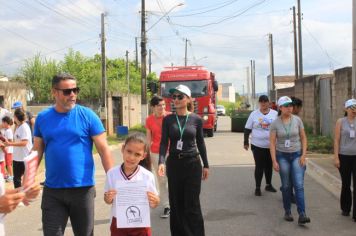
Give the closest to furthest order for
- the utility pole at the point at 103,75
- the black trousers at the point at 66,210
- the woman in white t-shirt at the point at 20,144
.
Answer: the black trousers at the point at 66,210 → the woman in white t-shirt at the point at 20,144 → the utility pole at the point at 103,75

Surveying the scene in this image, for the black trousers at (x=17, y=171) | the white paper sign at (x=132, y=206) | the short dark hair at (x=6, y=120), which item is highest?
the short dark hair at (x=6, y=120)

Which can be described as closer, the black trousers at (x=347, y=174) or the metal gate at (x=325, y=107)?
the black trousers at (x=347, y=174)

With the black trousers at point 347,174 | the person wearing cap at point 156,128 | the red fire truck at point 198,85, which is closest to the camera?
the black trousers at point 347,174

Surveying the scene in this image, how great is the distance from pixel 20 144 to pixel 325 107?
14.9 m

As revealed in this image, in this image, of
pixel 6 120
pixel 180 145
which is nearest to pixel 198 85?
pixel 6 120

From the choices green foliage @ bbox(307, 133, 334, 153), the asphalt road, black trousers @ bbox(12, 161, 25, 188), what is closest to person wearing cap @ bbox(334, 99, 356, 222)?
the asphalt road

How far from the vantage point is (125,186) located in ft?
13.6

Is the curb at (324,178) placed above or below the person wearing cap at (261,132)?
below

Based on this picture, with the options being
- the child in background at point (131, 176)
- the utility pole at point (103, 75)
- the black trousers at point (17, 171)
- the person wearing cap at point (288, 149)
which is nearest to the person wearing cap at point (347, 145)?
the person wearing cap at point (288, 149)

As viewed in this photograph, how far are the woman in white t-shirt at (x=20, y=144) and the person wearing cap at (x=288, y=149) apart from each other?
14.4 ft

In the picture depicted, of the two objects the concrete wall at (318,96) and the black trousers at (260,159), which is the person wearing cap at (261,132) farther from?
the concrete wall at (318,96)

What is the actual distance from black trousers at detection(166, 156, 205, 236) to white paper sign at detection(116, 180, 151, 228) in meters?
1.85

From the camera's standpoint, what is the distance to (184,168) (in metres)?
5.94

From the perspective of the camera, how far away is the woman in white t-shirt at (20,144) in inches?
359
